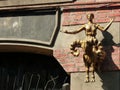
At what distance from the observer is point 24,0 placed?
921 centimetres

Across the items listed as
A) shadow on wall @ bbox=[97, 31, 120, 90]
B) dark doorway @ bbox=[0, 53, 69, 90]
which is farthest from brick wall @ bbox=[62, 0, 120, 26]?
dark doorway @ bbox=[0, 53, 69, 90]

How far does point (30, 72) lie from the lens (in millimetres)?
9367

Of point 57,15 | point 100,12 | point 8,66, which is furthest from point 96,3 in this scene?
point 8,66

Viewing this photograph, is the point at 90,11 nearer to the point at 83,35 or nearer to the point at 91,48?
the point at 83,35

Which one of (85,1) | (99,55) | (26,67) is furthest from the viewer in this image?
(26,67)

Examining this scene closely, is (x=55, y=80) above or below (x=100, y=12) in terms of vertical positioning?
below

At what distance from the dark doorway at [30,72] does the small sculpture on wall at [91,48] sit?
2.60ft

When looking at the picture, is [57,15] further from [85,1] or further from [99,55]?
[99,55]

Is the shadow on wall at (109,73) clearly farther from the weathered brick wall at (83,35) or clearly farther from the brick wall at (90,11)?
the brick wall at (90,11)

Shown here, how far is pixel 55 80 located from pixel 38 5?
4.67 feet

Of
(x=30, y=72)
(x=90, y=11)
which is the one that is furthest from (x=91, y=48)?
(x=30, y=72)

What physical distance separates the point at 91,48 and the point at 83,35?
486 mm

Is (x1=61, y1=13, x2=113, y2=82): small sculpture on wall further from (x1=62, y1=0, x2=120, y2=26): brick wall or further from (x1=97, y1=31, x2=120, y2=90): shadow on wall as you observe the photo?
(x1=62, y1=0, x2=120, y2=26): brick wall

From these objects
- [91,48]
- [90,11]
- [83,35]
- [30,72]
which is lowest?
[30,72]
